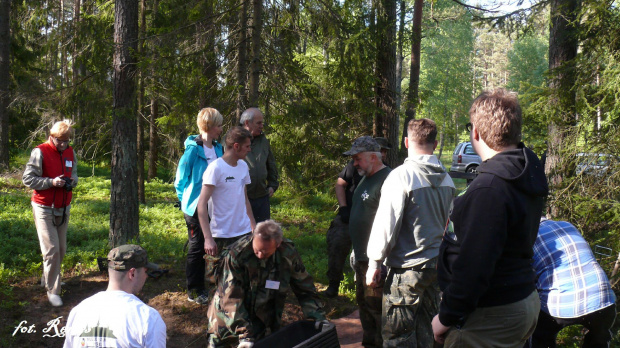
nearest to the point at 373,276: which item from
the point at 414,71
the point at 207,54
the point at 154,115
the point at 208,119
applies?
the point at 208,119

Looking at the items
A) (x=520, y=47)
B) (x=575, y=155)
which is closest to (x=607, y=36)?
(x=575, y=155)

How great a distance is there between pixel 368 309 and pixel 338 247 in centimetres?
166

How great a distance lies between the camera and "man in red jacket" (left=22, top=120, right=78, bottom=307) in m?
5.04

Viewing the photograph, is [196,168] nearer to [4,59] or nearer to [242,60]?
[242,60]

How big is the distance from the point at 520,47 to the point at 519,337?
168 feet

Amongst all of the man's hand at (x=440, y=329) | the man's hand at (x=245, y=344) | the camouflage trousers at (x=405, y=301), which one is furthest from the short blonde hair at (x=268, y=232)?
the man's hand at (x=440, y=329)

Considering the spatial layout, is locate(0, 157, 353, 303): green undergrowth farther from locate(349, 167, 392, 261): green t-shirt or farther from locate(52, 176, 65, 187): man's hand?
locate(349, 167, 392, 261): green t-shirt

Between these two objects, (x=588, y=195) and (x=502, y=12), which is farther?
(x=502, y=12)

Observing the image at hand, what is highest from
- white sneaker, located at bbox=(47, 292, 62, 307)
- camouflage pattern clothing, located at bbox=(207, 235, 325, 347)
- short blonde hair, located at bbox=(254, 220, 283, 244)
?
short blonde hair, located at bbox=(254, 220, 283, 244)

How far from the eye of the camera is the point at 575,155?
6285 mm

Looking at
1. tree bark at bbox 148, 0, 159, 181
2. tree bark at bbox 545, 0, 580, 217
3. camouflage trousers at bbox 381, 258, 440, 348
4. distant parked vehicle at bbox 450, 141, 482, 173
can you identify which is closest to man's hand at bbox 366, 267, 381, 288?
camouflage trousers at bbox 381, 258, 440, 348

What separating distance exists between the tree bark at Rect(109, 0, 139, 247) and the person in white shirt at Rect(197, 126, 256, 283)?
293 centimetres

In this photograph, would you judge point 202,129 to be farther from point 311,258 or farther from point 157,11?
point 157,11

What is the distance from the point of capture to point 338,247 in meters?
5.97
